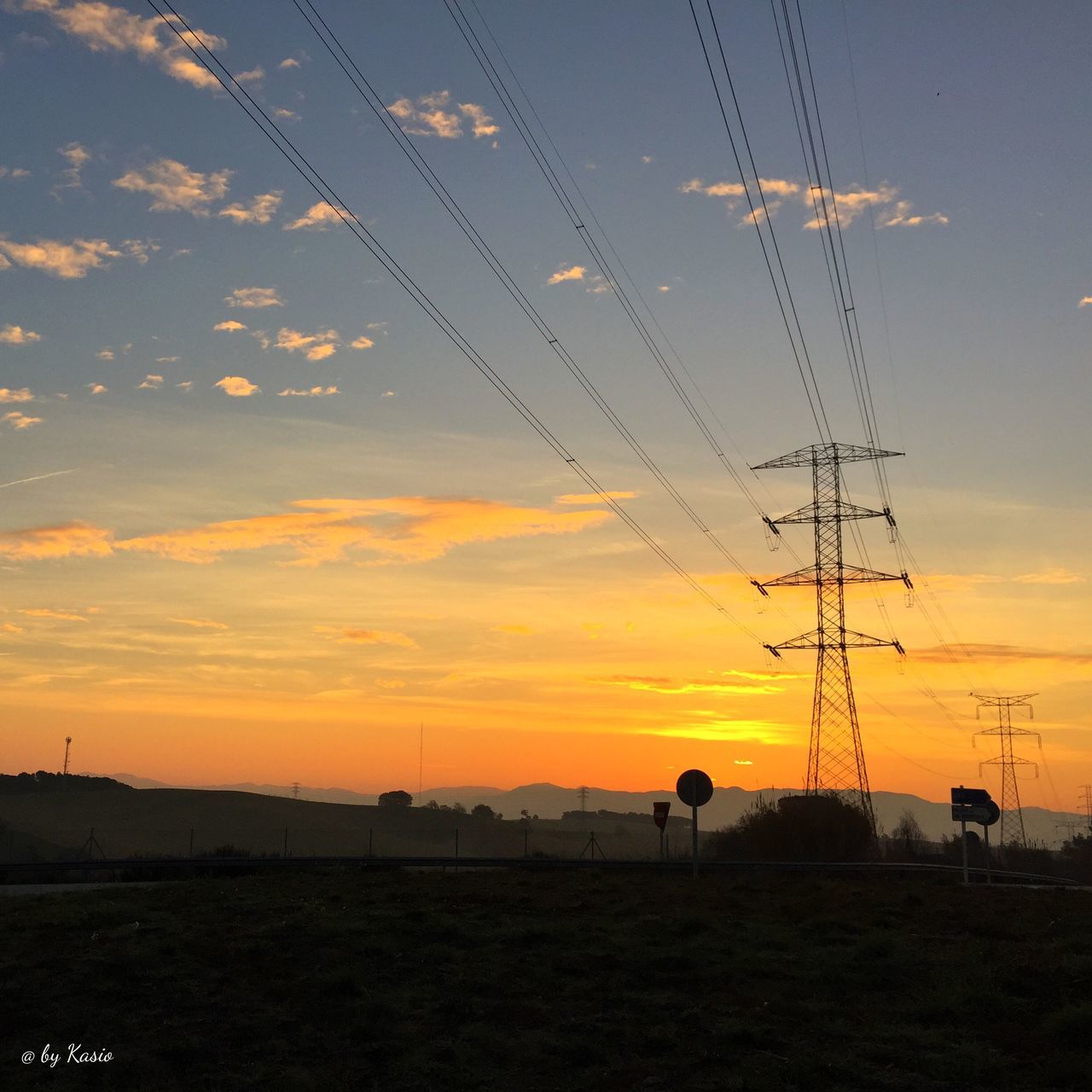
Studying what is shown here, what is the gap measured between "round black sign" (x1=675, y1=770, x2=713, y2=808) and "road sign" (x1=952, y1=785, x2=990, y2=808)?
15.2 meters

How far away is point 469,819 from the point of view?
17312 cm

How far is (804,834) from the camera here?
5819 centimetres

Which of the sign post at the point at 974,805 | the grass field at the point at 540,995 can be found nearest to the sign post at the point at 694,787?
the grass field at the point at 540,995

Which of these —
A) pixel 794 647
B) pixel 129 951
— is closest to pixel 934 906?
pixel 129 951

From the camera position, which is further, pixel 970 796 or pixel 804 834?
pixel 804 834

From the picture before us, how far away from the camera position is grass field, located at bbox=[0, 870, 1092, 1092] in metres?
13.0

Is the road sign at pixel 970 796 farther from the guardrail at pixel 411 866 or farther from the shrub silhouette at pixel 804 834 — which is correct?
the shrub silhouette at pixel 804 834

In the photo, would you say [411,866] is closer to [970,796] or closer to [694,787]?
[694,787]

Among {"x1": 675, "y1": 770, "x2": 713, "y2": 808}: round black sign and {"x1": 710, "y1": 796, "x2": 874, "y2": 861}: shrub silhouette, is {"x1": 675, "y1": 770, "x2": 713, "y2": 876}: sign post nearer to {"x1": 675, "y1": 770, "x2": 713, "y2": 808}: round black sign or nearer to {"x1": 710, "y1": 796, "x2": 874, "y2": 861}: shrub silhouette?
{"x1": 675, "y1": 770, "x2": 713, "y2": 808}: round black sign

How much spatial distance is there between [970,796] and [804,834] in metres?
15.5

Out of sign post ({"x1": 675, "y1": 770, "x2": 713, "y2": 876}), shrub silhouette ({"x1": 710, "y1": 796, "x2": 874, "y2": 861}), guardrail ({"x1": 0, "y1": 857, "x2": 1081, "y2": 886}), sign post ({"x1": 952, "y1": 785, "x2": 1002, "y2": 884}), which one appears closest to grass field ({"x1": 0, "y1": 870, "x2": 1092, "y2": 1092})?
sign post ({"x1": 675, "y1": 770, "x2": 713, "y2": 876})

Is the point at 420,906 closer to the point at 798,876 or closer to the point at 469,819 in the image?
the point at 798,876

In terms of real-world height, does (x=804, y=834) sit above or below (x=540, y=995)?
above

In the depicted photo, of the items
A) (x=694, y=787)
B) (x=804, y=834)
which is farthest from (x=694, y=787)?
(x=804, y=834)
